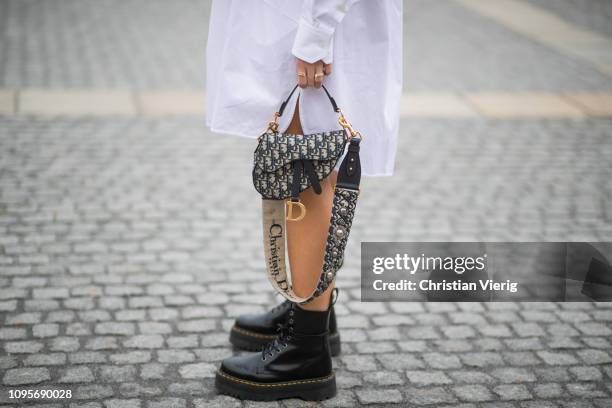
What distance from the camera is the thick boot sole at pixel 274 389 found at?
2670mm

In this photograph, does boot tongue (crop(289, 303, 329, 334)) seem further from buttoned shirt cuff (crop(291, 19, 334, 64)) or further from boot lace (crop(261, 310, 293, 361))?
buttoned shirt cuff (crop(291, 19, 334, 64))

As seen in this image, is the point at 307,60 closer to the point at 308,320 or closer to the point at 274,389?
the point at 308,320

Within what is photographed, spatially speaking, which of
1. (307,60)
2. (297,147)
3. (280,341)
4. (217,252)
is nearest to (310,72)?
(307,60)

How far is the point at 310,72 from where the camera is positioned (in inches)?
93.0

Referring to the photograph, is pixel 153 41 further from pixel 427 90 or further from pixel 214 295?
pixel 214 295

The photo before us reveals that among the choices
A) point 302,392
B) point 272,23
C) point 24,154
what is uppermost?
point 272,23

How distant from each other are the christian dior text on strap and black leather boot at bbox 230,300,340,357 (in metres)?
0.49

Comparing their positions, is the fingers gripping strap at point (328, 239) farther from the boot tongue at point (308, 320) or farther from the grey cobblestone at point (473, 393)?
the grey cobblestone at point (473, 393)

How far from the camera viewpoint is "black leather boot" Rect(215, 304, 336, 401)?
2.67 metres

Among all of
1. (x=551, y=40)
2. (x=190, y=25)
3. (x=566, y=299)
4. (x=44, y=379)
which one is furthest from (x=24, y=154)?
(x=551, y=40)

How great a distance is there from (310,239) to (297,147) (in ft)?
1.16

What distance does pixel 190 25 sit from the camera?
938 cm

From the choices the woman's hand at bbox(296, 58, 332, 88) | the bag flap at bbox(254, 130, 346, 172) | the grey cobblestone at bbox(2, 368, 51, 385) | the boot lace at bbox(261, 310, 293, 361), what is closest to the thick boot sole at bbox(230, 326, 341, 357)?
the boot lace at bbox(261, 310, 293, 361)

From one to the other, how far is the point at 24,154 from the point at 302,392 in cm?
316
